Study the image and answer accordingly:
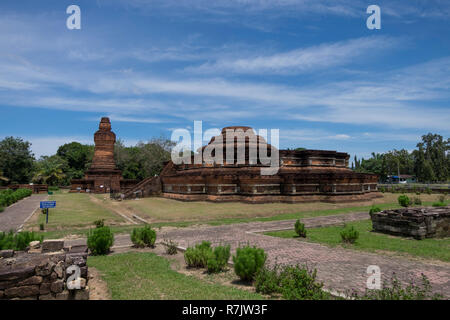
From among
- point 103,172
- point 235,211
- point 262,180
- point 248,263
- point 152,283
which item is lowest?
point 235,211

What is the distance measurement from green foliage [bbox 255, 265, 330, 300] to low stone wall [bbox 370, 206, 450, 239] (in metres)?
7.65

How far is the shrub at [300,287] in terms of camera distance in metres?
4.98

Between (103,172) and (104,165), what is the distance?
1.30 metres

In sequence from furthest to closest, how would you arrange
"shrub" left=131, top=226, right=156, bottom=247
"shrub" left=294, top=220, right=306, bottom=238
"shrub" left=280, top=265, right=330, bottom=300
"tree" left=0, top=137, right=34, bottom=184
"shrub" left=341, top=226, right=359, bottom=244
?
"tree" left=0, top=137, right=34, bottom=184
"shrub" left=294, top=220, right=306, bottom=238
"shrub" left=341, top=226, right=359, bottom=244
"shrub" left=131, top=226, right=156, bottom=247
"shrub" left=280, top=265, right=330, bottom=300

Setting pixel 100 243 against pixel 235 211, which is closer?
pixel 100 243

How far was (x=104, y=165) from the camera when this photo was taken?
4097 cm

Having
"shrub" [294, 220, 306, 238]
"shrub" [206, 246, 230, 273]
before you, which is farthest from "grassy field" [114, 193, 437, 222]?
"shrub" [206, 246, 230, 273]

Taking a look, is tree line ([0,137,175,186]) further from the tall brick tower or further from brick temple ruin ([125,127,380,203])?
brick temple ruin ([125,127,380,203])

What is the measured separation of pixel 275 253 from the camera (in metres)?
8.65

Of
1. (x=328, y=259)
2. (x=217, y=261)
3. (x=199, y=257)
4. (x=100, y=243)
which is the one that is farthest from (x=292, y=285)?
(x=100, y=243)

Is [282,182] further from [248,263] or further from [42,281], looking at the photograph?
[42,281]

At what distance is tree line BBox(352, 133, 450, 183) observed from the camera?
53719 millimetres
